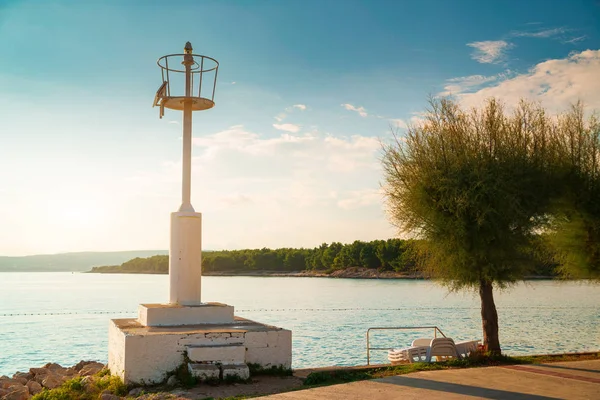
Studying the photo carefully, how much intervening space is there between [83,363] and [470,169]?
13.3 meters

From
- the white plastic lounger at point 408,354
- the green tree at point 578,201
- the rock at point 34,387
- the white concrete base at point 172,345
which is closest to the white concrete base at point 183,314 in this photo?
the white concrete base at point 172,345

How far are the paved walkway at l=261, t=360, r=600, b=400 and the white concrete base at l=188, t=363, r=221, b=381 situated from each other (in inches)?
76.0

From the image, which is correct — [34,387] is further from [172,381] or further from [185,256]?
[172,381]

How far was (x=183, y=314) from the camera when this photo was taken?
13867 millimetres

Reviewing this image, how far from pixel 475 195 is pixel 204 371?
772 cm

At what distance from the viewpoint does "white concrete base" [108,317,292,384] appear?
11.4 meters

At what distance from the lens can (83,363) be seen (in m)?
19.1

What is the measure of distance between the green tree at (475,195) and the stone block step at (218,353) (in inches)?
238

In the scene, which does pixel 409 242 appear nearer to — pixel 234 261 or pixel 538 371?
pixel 538 371

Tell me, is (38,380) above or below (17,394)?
below

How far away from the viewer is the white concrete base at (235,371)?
1141 cm

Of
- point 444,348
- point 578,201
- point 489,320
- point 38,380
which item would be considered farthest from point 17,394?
point 578,201

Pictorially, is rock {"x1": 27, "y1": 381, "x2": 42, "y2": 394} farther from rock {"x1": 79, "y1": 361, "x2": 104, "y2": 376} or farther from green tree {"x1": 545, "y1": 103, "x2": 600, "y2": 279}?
green tree {"x1": 545, "y1": 103, "x2": 600, "y2": 279}

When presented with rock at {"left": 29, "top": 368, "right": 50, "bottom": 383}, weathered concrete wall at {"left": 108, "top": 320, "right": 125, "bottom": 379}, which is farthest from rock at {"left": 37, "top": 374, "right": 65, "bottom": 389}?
weathered concrete wall at {"left": 108, "top": 320, "right": 125, "bottom": 379}
